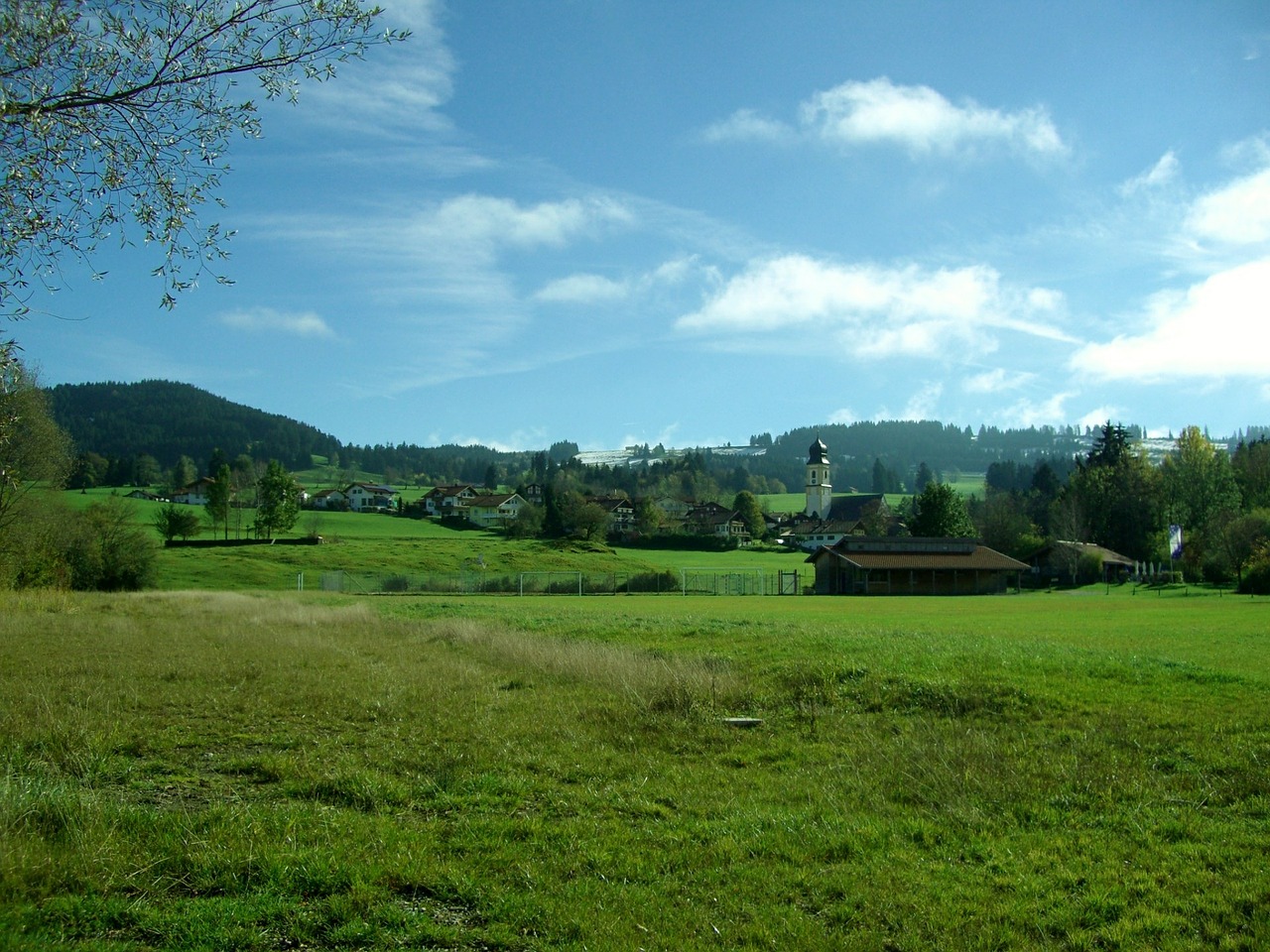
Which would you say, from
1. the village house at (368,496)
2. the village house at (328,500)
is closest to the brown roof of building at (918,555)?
the village house at (328,500)

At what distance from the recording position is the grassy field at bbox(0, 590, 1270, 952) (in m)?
6.36

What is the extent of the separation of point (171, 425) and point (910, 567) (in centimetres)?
13508

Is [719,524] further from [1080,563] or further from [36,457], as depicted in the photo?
[36,457]

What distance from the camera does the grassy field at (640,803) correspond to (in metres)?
6.36

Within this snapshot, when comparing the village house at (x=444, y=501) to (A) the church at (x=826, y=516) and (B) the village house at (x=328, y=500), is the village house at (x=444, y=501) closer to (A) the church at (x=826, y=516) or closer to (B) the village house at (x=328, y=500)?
(B) the village house at (x=328, y=500)

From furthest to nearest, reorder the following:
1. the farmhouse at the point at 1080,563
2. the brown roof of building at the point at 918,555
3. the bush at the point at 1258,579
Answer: the farmhouse at the point at 1080,563 < the brown roof of building at the point at 918,555 < the bush at the point at 1258,579

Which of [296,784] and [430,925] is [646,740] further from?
[430,925]

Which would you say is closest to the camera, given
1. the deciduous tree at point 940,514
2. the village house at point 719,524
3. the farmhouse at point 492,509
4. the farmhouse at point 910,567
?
the farmhouse at point 910,567

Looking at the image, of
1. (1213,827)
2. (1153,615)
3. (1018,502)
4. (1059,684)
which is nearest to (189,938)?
(1213,827)

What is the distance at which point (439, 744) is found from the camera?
1153 centimetres

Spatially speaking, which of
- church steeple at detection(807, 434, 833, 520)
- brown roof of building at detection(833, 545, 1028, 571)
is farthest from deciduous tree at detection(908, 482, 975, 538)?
church steeple at detection(807, 434, 833, 520)

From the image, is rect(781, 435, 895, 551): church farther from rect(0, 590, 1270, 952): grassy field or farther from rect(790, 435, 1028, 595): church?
rect(0, 590, 1270, 952): grassy field

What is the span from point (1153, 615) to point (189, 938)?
40422 millimetres

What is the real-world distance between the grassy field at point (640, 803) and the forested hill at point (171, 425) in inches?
5499
